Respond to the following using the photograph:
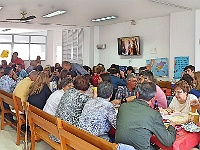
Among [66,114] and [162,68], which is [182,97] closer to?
[66,114]

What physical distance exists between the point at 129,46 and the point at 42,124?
21.2 feet

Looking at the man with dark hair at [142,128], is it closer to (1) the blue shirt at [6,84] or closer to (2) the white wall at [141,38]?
(1) the blue shirt at [6,84]

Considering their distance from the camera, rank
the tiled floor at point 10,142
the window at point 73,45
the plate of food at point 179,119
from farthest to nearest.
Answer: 1. the window at point 73,45
2. the tiled floor at point 10,142
3. the plate of food at point 179,119

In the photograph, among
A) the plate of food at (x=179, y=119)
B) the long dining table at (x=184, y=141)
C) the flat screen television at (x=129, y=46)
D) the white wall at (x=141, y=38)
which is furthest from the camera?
the flat screen television at (x=129, y=46)

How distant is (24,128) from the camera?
4.45 m

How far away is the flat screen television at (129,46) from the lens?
8992 millimetres

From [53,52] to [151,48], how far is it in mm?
7632

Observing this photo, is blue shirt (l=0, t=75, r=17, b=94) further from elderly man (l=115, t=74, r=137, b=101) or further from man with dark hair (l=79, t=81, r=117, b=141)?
man with dark hair (l=79, t=81, r=117, b=141)

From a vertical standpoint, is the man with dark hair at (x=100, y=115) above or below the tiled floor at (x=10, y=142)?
above

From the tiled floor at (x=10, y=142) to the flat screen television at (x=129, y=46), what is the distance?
508cm

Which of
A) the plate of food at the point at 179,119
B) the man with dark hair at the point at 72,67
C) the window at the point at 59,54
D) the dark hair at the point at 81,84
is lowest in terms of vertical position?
the plate of food at the point at 179,119

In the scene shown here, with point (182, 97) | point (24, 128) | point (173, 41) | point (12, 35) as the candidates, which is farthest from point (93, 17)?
point (12, 35)

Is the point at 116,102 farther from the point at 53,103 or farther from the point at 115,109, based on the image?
the point at 115,109

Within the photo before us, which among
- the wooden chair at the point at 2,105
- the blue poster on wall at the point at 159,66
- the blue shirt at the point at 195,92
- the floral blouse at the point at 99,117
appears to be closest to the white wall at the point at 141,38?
the blue poster on wall at the point at 159,66
